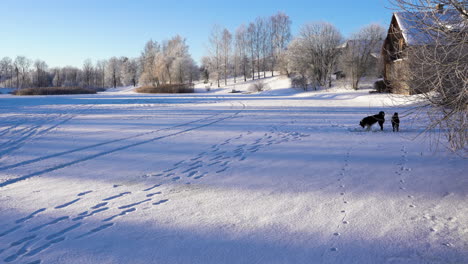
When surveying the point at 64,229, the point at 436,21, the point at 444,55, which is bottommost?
the point at 64,229

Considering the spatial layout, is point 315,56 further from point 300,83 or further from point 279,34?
point 279,34

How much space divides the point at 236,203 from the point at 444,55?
3209 mm

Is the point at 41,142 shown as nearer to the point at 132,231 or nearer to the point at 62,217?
the point at 62,217

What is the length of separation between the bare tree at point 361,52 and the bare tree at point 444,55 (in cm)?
3357

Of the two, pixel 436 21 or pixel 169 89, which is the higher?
pixel 169 89

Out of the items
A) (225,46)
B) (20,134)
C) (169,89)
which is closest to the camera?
(20,134)

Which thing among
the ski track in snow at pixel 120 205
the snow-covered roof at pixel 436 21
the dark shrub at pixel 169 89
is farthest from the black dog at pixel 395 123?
the dark shrub at pixel 169 89

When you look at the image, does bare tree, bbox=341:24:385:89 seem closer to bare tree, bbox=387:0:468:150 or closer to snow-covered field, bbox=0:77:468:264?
snow-covered field, bbox=0:77:468:264

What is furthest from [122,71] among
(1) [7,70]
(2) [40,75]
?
(1) [7,70]

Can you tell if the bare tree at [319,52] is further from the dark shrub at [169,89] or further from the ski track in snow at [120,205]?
the ski track in snow at [120,205]

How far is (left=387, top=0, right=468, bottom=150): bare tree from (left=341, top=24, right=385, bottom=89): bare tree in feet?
110

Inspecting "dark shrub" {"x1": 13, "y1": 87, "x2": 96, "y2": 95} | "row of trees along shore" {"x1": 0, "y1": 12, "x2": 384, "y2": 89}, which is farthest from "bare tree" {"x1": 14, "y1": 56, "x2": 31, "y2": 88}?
"dark shrub" {"x1": 13, "y1": 87, "x2": 96, "y2": 95}

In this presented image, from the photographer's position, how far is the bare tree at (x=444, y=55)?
3.43 m

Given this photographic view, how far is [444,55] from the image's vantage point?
376cm
